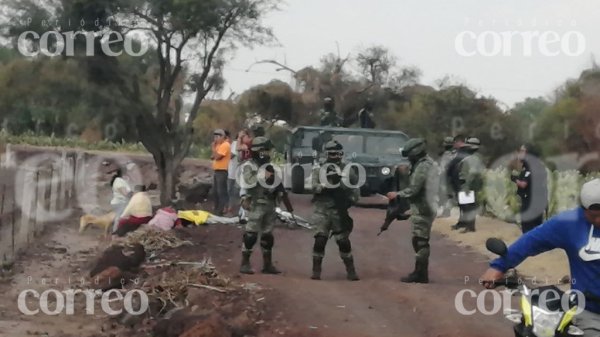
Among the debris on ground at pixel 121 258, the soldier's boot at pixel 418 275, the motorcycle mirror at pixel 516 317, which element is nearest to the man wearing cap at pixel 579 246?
the motorcycle mirror at pixel 516 317

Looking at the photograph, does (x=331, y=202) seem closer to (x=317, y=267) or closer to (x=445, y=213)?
(x=317, y=267)

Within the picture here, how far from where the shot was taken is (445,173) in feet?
51.2

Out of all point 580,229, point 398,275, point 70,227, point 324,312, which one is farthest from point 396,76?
point 580,229

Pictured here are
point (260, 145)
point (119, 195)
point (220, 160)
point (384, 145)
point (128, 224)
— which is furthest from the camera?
point (384, 145)

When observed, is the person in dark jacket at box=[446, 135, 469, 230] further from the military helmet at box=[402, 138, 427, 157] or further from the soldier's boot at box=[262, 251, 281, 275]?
the soldier's boot at box=[262, 251, 281, 275]

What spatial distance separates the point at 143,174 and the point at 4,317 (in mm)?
22287

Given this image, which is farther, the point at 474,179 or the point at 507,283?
the point at 474,179

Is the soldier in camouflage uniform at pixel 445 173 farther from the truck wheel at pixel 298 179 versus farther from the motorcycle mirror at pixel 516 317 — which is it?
the motorcycle mirror at pixel 516 317

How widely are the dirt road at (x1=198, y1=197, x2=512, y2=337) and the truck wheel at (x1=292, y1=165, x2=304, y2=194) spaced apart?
14.6 ft

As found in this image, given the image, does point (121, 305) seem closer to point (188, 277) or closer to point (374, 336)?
point (188, 277)

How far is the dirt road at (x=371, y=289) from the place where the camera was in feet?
28.0

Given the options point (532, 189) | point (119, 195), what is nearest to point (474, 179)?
point (532, 189)

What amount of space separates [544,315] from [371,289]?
214 inches

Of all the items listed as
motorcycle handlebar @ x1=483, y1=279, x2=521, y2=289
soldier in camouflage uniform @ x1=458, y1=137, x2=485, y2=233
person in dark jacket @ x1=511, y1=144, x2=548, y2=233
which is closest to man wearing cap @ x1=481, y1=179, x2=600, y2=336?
motorcycle handlebar @ x1=483, y1=279, x2=521, y2=289
